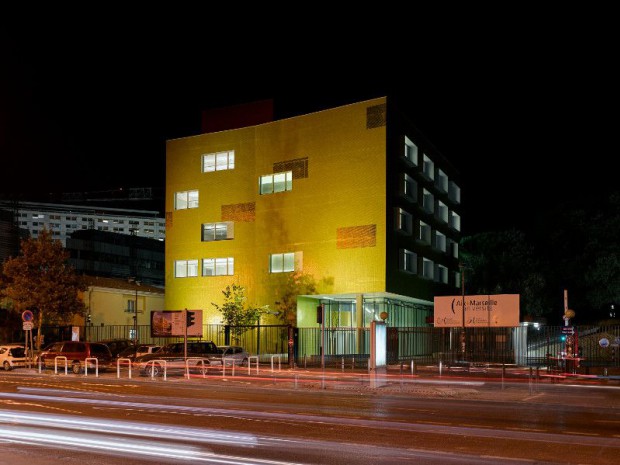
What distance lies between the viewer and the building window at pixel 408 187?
166 ft

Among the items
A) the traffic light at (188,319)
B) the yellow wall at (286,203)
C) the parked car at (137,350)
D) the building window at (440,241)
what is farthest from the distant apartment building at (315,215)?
the traffic light at (188,319)

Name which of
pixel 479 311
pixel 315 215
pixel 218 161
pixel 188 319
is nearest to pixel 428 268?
pixel 315 215

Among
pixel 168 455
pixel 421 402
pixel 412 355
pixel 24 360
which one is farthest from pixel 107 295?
pixel 168 455

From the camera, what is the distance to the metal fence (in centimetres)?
3819

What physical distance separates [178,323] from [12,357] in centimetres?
1235

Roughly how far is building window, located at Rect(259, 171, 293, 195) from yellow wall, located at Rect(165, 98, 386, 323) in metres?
0.39

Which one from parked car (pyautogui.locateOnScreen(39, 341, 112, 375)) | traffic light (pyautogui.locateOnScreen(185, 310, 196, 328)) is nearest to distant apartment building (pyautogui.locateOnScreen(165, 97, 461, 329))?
parked car (pyautogui.locateOnScreen(39, 341, 112, 375))

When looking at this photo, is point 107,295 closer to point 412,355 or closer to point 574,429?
point 412,355

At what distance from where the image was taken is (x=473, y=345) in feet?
127

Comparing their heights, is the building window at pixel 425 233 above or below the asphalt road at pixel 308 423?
above

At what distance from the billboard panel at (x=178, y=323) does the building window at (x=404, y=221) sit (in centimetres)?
1645

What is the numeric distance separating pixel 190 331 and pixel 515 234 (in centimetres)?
4372

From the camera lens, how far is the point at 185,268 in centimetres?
5694

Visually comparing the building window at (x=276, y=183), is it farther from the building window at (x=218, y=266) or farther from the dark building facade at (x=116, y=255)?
the dark building facade at (x=116, y=255)
